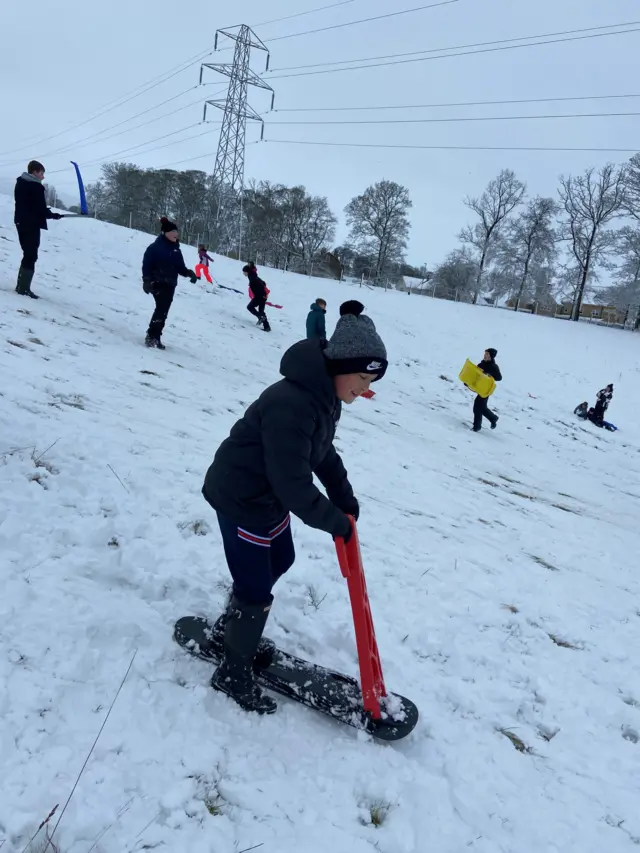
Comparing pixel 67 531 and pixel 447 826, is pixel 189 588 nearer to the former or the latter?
pixel 67 531

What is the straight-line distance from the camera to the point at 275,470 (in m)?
2.35

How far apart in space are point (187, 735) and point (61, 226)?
2166cm

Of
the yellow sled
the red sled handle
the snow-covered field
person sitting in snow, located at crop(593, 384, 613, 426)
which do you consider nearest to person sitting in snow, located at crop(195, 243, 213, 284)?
the yellow sled

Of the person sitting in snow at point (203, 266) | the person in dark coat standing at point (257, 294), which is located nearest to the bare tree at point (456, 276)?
the person sitting in snow at point (203, 266)

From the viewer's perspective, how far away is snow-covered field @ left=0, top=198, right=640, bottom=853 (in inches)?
87.7

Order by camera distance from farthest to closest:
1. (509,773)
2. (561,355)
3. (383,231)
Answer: (383,231) < (561,355) < (509,773)

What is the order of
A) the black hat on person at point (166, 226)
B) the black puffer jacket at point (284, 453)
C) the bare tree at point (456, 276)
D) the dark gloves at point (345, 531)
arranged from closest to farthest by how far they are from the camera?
the black puffer jacket at point (284, 453) < the dark gloves at point (345, 531) < the black hat on person at point (166, 226) < the bare tree at point (456, 276)

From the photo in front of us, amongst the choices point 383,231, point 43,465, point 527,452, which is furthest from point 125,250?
point 383,231

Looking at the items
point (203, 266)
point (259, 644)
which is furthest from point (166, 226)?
point (203, 266)

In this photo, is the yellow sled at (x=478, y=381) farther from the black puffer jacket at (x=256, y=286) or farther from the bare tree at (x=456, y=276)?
the bare tree at (x=456, y=276)

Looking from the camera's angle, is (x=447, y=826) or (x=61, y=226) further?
(x=61, y=226)

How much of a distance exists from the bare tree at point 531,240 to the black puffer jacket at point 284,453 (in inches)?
2048

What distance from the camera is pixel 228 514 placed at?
2562 mm

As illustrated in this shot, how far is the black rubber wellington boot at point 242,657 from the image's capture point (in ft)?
8.63
